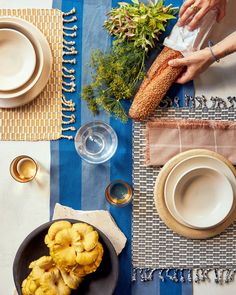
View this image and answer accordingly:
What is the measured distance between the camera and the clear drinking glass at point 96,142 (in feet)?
4.12

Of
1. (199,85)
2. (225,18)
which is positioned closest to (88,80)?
(199,85)

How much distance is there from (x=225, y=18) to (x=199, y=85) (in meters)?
0.20

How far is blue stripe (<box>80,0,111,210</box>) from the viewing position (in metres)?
1.27

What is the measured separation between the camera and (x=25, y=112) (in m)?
1.27

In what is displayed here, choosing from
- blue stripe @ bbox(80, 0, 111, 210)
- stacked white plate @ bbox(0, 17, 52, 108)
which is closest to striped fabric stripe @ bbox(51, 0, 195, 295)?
blue stripe @ bbox(80, 0, 111, 210)

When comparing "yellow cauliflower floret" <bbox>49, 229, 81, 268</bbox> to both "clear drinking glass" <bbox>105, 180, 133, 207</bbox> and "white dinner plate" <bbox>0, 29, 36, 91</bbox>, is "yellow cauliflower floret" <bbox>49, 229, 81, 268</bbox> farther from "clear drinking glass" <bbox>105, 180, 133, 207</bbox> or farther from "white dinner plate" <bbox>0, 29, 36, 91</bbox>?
"white dinner plate" <bbox>0, 29, 36, 91</bbox>

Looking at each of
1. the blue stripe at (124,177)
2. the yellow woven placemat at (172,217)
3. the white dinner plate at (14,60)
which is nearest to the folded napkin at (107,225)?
the blue stripe at (124,177)

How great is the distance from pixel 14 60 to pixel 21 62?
0.02m

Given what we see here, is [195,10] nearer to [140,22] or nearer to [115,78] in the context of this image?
[140,22]

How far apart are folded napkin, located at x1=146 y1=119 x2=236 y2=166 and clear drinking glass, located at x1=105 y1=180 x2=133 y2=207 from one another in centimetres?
9

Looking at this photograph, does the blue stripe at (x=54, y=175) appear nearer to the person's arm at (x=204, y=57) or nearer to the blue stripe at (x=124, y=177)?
the blue stripe at (x=124, y=177)

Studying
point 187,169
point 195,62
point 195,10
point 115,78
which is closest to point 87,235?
point 187,169

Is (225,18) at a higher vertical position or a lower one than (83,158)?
higher

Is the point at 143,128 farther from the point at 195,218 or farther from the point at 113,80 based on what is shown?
the point at 195,218
